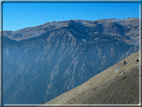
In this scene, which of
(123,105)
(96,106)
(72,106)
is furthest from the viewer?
(72,106)

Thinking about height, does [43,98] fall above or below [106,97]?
below

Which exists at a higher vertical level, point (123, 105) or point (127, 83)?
point (127, 83)

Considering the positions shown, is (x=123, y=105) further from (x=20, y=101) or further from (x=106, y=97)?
(x=20, y=101)

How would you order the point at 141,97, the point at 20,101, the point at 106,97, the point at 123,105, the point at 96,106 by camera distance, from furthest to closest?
the point at 20,101
the point at 106,97
the point at 96,106
the point at 123,105
the point at 141,97

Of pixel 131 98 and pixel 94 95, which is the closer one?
pixel 131 98

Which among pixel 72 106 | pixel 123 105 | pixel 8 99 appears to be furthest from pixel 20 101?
pixel 123 105

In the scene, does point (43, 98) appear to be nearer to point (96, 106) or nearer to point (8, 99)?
point (8, 99)

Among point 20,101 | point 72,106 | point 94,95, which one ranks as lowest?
point 20,101

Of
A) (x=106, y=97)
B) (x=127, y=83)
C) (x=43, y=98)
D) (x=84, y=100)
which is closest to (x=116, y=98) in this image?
(x=106, y=97)

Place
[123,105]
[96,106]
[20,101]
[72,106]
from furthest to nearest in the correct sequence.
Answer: [20,101] < [72,106] < [96,106] < [123,105]
